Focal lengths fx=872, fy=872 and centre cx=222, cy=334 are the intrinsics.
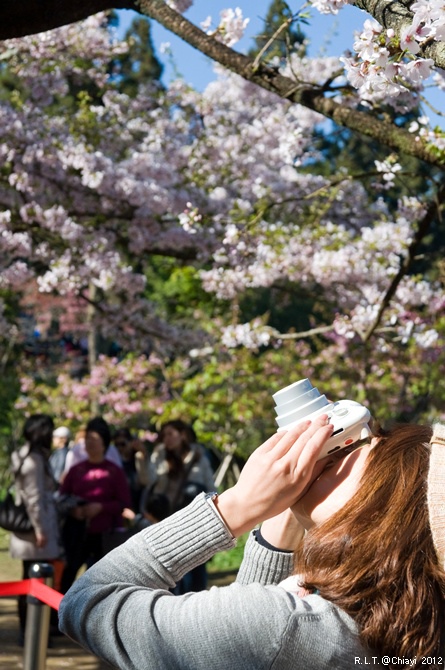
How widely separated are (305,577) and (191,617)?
0.18m

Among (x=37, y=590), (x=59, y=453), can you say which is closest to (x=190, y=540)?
(x=37, y=590)

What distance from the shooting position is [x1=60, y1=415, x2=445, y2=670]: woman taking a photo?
47.8 inches

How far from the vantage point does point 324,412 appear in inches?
53.7

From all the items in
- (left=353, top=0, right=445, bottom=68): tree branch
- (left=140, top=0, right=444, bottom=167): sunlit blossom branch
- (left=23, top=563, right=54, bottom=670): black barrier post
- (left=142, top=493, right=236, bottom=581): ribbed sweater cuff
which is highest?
(left=140, top=0, right=444, bottom=167): sunlit blossom branch

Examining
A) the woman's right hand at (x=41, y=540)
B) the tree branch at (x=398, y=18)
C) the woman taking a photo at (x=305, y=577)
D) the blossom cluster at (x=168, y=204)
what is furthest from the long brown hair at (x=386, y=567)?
the blossom cluster at (x=168, y=204)

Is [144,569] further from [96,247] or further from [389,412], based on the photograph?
[389,412]

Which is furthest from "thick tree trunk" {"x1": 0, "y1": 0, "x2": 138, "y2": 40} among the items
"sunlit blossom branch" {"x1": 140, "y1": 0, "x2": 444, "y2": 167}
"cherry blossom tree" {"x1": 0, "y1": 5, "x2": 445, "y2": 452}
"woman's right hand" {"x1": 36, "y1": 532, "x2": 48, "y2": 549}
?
"woman's right hand" {"x1": 36, "y1": 532, "x2": 48, "y2": 549}

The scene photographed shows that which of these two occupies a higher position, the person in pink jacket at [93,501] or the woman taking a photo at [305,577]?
the woman taking a photo at [305,577]

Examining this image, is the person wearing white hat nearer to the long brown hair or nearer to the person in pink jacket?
the person in pink jacket

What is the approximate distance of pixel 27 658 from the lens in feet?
10.5

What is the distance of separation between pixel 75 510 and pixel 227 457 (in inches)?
195

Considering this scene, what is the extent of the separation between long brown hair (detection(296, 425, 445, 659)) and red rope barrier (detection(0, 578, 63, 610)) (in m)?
1.90

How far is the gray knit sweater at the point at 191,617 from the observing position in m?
1.20

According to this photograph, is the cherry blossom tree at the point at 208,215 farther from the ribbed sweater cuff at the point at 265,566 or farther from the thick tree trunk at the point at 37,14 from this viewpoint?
the ribbed sweater cuff at the point at 265,566
